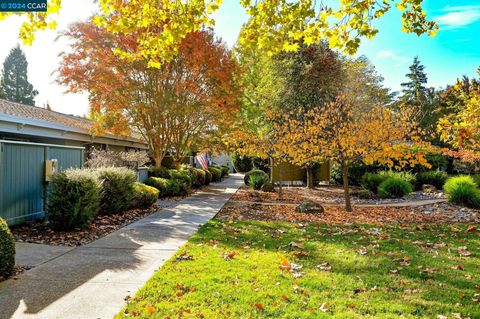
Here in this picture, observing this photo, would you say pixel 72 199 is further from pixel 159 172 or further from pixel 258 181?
pixel 258 181

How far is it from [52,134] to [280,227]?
1167 centimetres

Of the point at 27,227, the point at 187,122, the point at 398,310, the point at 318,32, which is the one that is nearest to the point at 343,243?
the point at 398,310

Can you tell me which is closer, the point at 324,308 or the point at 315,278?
the point at 324,308

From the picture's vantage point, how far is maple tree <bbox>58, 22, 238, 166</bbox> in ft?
45.9

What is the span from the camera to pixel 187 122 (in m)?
18.0

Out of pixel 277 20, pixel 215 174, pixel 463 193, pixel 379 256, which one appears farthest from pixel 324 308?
pixel 215 174

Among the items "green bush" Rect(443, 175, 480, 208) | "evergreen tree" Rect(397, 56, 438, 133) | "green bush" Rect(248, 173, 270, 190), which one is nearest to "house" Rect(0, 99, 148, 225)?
"green bush" Rect(248, 173, 270, 190)

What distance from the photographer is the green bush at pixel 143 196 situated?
10141mm

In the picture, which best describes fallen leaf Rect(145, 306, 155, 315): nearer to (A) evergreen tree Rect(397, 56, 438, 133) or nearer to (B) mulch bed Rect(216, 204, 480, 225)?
(B) mulch bed Rect(216, 204, 480, 225)

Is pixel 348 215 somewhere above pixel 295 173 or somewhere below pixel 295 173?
below

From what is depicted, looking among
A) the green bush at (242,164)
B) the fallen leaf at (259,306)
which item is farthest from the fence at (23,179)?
the green bush at (242,164)

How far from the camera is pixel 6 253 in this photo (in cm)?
→ 422

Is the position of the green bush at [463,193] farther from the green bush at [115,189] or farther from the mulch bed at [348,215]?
the green bush at [115,189]

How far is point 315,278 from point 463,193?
961 cm
